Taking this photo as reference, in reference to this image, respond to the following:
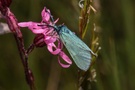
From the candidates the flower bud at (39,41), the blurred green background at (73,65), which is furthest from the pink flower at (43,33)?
the blurred green background at (73,65)

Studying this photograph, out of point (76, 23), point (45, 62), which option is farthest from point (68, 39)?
point (45, 62)

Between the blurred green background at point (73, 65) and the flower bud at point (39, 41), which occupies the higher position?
the flower bud at point (39, 41)

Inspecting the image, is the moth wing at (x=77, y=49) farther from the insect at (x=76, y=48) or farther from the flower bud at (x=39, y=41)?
the flower bud at (x=39, y=41)

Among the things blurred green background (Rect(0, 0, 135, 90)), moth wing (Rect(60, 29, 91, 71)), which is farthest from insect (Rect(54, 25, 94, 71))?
blurred green background (Rect(0, 0, 135, 90))

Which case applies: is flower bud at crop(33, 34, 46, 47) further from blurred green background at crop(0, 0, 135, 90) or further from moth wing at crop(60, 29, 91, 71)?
blurred green background at crop(0, 0, 135, 90)

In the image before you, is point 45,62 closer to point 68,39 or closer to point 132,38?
point 132,38

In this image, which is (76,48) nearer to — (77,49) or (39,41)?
(77,49)

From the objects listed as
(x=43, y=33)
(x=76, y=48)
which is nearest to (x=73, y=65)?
(x=43, y=33)

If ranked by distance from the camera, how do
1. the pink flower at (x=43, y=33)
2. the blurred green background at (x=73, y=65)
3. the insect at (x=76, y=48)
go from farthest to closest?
the blurred green background at (x=73, y=65) → the pink flower at (x=43, y=33) → the insect at (x=76, y=48)
